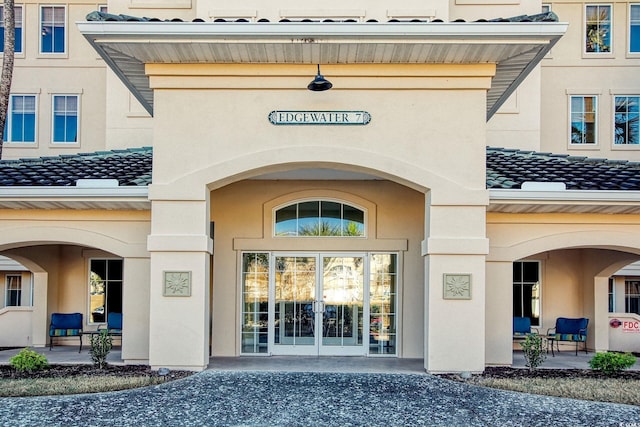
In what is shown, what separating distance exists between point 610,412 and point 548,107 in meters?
13.4

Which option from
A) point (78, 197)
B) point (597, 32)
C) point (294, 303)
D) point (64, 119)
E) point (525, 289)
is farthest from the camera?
point (64, 119)

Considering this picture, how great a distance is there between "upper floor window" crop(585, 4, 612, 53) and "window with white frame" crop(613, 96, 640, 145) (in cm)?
170

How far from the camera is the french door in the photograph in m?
13.6

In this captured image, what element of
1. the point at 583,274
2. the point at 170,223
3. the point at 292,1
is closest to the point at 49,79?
the point at 292,1

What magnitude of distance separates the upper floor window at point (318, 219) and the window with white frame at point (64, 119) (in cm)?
1028

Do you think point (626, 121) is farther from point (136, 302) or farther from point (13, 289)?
point (13, 289)

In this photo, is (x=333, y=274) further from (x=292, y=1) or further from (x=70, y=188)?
(x=292, y=1)

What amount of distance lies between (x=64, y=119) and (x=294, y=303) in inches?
456

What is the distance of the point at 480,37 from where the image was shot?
1018 centimetres

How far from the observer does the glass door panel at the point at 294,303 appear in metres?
13.6

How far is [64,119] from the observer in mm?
20766

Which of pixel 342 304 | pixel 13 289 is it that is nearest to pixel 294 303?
pixel 342 304

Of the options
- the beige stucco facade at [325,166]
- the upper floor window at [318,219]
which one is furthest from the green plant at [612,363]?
the upper floor window at [318,219]

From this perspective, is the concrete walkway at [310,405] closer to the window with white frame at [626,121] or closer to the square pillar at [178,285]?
the square pillar at [178,285]
